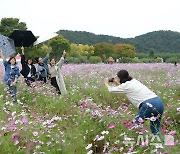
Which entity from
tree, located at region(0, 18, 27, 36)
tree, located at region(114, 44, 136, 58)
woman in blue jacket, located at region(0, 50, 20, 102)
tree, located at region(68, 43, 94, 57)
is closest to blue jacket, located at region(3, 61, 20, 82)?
woman in blue jacket, located at region(0, 50, 20, 102)

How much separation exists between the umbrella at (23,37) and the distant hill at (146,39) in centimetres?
7217

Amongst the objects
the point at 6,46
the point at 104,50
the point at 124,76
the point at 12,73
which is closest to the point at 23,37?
the point at 6,46

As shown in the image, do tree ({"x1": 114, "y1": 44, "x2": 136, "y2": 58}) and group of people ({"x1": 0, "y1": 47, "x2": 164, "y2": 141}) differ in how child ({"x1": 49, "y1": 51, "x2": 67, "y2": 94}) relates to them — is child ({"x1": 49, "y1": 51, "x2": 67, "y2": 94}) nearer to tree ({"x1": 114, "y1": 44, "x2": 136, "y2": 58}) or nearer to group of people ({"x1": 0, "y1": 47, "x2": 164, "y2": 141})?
group of people ({"x1": 0, "y1": 47, "x2": 164, "y2": 141})

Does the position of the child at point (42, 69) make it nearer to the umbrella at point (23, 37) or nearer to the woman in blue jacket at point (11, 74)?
the umbrella at point (23, 37)

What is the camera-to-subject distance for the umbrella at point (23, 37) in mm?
9008

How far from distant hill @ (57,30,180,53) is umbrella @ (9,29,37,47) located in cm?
7217

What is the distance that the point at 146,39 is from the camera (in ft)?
315

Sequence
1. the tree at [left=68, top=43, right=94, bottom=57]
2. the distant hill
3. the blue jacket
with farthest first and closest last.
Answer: the distant hill < the tree at [left=68, top=43, right=94, bottom=57] < the blue jacket

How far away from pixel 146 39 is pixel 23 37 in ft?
294

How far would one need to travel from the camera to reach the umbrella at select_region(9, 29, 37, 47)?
901 centimetres

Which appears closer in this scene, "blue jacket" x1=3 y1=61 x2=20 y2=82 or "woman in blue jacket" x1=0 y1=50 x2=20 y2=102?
"woman in blue jacket" x1=0 y1=50 x2=20 y2=102

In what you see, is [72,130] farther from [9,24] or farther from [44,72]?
[9,24]

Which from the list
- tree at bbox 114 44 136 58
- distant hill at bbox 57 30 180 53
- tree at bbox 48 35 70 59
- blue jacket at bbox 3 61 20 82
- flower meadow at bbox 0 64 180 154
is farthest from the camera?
distant hill at bbox 57 30 180 53

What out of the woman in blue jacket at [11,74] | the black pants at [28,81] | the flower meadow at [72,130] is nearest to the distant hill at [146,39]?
the black pants at [28,81]
